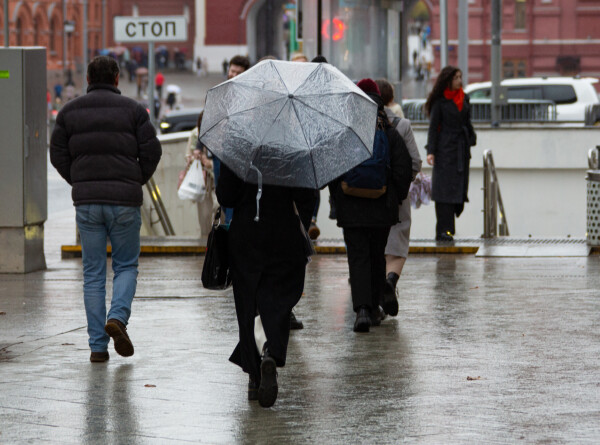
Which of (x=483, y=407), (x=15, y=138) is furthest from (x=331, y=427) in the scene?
(x=15, y=138)

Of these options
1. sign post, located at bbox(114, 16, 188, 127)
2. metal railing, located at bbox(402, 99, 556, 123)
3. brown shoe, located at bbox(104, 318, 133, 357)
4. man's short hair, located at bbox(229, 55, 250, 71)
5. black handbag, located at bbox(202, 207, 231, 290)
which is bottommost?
brown shoe, located at bbox(104, 318, 133, 357)

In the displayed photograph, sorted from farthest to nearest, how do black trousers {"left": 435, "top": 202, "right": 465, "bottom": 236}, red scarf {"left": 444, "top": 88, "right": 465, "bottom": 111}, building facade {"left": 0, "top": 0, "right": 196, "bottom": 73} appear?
building facade {"left": 0, "top": 0, "right": 196, "bottom": 73}, black trousers {"left": 435, "top": 202, "right": 465, "bottom": 236}, red scarf {"left": 444, "top": 88, "right": 465, "bottom": 111}

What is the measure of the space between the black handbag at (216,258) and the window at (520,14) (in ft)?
185

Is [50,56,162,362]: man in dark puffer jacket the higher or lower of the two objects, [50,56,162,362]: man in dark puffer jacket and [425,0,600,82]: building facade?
the lower

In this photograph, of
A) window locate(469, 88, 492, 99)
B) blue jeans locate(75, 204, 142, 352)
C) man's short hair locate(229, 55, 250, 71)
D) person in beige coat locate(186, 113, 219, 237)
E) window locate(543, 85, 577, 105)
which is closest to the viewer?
blue jeans locate(75, 204, 142, 352)

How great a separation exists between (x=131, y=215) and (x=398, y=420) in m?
2.36

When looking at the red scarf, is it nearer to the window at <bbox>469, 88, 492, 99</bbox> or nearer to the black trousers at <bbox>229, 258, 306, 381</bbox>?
the black trousers at <bbox>229, 258, 306, 381</bbox>

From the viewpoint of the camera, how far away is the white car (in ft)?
96.6

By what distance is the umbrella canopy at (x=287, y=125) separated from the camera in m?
6.52

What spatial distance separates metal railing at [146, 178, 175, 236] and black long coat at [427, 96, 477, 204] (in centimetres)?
318

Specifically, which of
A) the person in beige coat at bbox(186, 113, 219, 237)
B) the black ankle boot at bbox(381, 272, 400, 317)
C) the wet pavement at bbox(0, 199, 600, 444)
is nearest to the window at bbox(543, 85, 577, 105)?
the person in beige coat at bbox(186, 113, 219, 237)

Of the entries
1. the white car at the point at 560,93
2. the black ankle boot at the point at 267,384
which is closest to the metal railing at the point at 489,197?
the black ankle boot at the point at 267,384

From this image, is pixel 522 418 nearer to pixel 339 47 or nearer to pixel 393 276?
pixel 393 276

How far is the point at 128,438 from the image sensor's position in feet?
19.5
